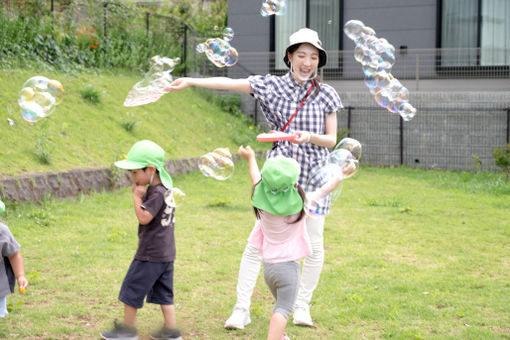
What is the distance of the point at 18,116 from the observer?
352 inches

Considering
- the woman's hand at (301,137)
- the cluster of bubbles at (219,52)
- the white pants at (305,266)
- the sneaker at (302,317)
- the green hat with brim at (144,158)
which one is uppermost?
the cluster of bubbles at (219,52)

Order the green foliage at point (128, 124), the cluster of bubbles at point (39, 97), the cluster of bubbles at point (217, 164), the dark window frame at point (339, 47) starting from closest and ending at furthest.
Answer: the cluster of bubbles at point (217, 164) < the cluster of bubbles at point (39, 97) < the green foliage at point (128, 124) < the dark window frame at point (339, 47)

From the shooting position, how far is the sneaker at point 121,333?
388 cm

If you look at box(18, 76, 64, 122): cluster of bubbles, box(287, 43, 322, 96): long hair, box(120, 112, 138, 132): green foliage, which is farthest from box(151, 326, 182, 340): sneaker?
box(120, 112, 138, 132): green foliage

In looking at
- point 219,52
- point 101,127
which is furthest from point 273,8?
point 101,127

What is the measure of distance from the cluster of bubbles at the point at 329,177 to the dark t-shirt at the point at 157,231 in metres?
0.90

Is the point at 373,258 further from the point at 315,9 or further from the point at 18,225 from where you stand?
the point at 315,9

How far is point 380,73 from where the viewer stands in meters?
5.88

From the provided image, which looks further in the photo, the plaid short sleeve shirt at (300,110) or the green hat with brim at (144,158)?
the plaid short sleeve shirt at (300,110)

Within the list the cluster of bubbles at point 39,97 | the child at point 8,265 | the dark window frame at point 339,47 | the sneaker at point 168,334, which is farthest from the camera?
the dark window frame at point 339,47

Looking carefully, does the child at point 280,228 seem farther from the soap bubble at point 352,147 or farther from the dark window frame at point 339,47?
the dark window frame at point 339,47

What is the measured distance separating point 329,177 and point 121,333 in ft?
5.46

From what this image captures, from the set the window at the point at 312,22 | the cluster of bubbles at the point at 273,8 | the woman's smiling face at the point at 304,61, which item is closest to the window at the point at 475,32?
the window at the point at 312,22

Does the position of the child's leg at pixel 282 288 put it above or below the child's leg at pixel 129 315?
above
